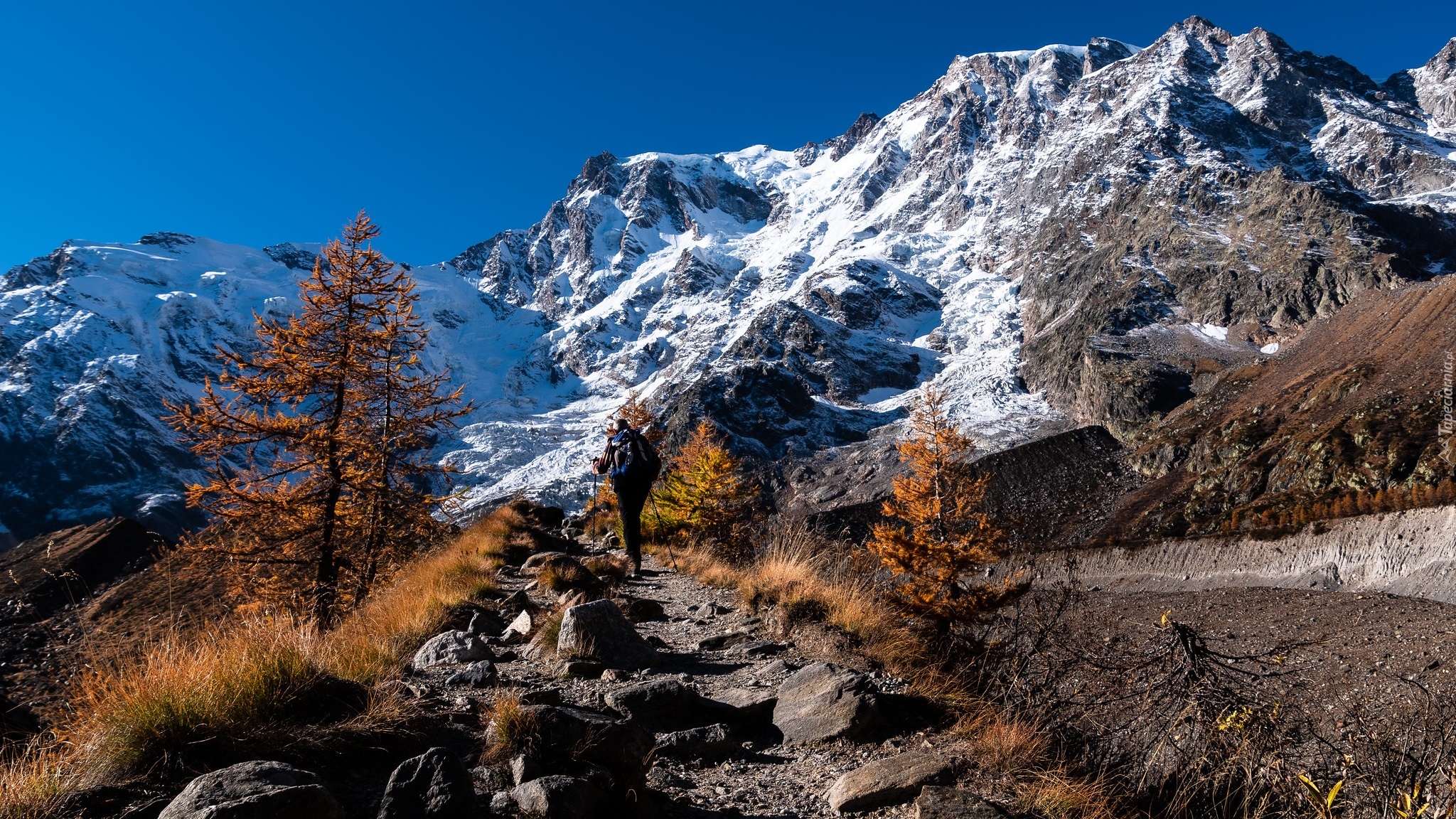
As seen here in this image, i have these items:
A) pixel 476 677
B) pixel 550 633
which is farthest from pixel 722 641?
pixel 476 677

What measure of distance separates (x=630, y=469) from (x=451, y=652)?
16.3 feet

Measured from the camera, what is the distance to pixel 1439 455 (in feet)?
164

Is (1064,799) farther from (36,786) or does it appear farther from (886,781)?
(36,786)

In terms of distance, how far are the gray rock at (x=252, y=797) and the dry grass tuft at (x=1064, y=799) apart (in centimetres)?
311

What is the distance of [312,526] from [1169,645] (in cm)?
993

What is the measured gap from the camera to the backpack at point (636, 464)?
34.9ft

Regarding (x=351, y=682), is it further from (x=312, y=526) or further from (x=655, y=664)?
(x=312, y=526)

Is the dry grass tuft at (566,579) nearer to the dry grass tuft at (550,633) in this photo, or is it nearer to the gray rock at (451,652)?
the dry grass tuft at (550,633)

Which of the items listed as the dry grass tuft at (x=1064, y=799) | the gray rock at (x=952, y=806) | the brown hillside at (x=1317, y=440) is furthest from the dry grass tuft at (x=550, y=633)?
the brown hillside at (x=1317, y=440)

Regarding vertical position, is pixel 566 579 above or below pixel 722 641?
above

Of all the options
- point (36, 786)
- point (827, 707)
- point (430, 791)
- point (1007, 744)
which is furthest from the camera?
point (827, 707)

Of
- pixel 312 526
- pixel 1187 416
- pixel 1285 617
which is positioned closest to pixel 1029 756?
pixel 312 526

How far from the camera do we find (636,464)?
10.6m

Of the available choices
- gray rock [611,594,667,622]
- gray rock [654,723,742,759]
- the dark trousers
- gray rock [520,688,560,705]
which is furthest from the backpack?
gray rock [654,723,742,759]
